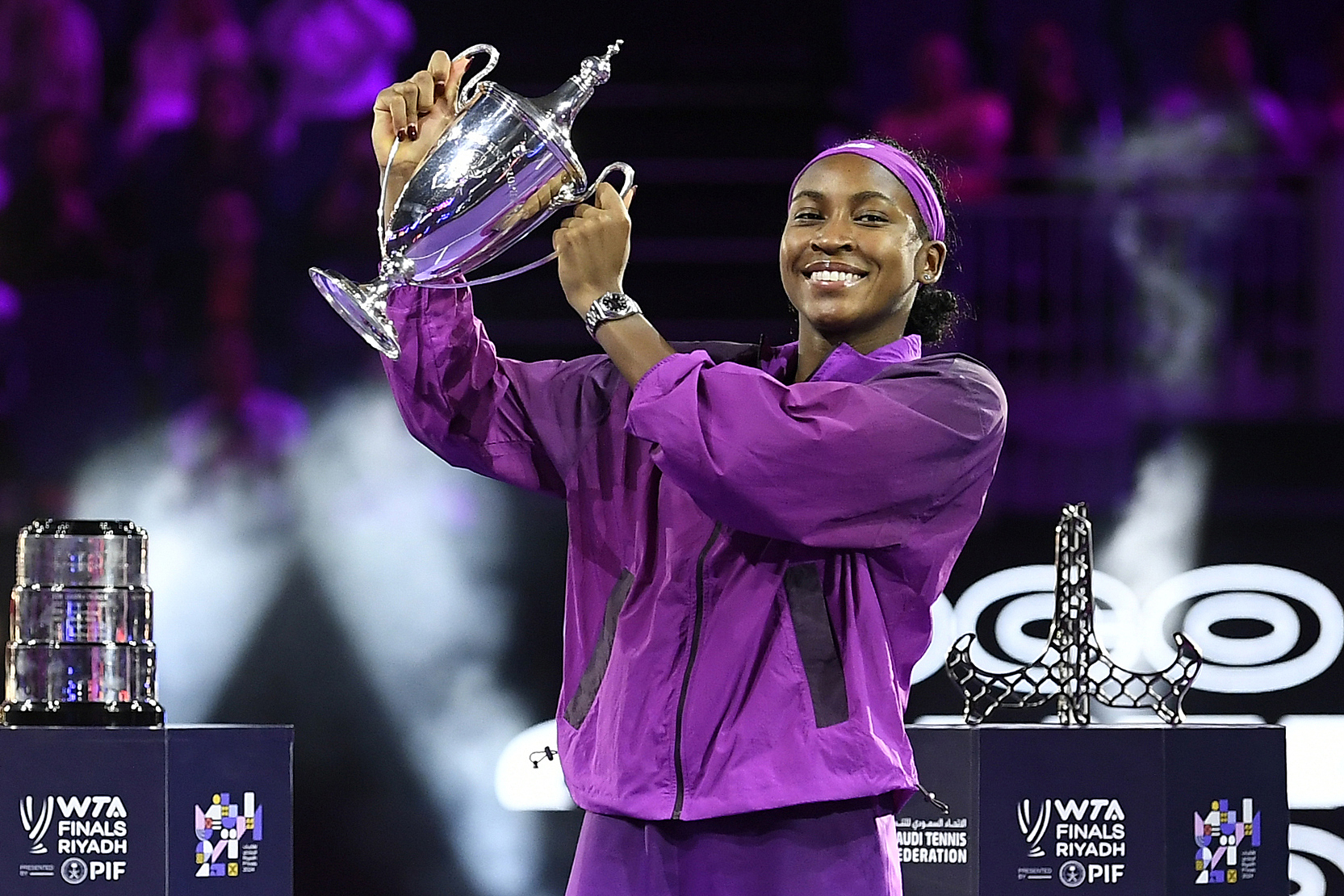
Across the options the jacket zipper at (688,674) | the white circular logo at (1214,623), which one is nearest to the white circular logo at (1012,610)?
the white circular logo at (1214,623)

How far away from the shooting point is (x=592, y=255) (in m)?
1.74

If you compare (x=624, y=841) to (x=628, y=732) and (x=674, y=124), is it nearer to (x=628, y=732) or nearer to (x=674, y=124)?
(x=628, y=732)

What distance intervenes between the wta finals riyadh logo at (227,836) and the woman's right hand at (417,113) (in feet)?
3.71

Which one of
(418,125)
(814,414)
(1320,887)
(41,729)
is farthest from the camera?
(1320,887)

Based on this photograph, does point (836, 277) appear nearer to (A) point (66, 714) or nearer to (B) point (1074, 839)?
(B) point (1074, 839)

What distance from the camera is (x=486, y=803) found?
394cm

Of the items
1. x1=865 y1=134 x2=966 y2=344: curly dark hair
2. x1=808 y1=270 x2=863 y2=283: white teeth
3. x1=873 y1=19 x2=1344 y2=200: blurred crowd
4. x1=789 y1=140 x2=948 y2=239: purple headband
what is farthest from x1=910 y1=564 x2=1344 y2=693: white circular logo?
x1=808 y1=270 x2=863 y2=283: white teeth

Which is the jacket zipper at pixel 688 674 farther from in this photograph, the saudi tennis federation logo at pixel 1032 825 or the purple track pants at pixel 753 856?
the saudi tennis federation logo at pixel 1032 825

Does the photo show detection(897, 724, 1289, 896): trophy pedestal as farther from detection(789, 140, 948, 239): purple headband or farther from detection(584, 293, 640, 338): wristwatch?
detection(584, 293, 640, 338): wristwatch

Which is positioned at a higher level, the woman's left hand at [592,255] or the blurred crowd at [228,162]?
the blurred crowd at [228,162]

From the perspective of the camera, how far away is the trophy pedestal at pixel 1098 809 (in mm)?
2725

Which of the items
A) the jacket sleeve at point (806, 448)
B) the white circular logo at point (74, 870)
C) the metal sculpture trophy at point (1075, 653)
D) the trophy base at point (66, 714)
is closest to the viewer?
the jacket sleeve at point (806, 448)

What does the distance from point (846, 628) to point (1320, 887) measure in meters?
2.69

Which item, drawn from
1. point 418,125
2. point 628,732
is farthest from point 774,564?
point 418,125
